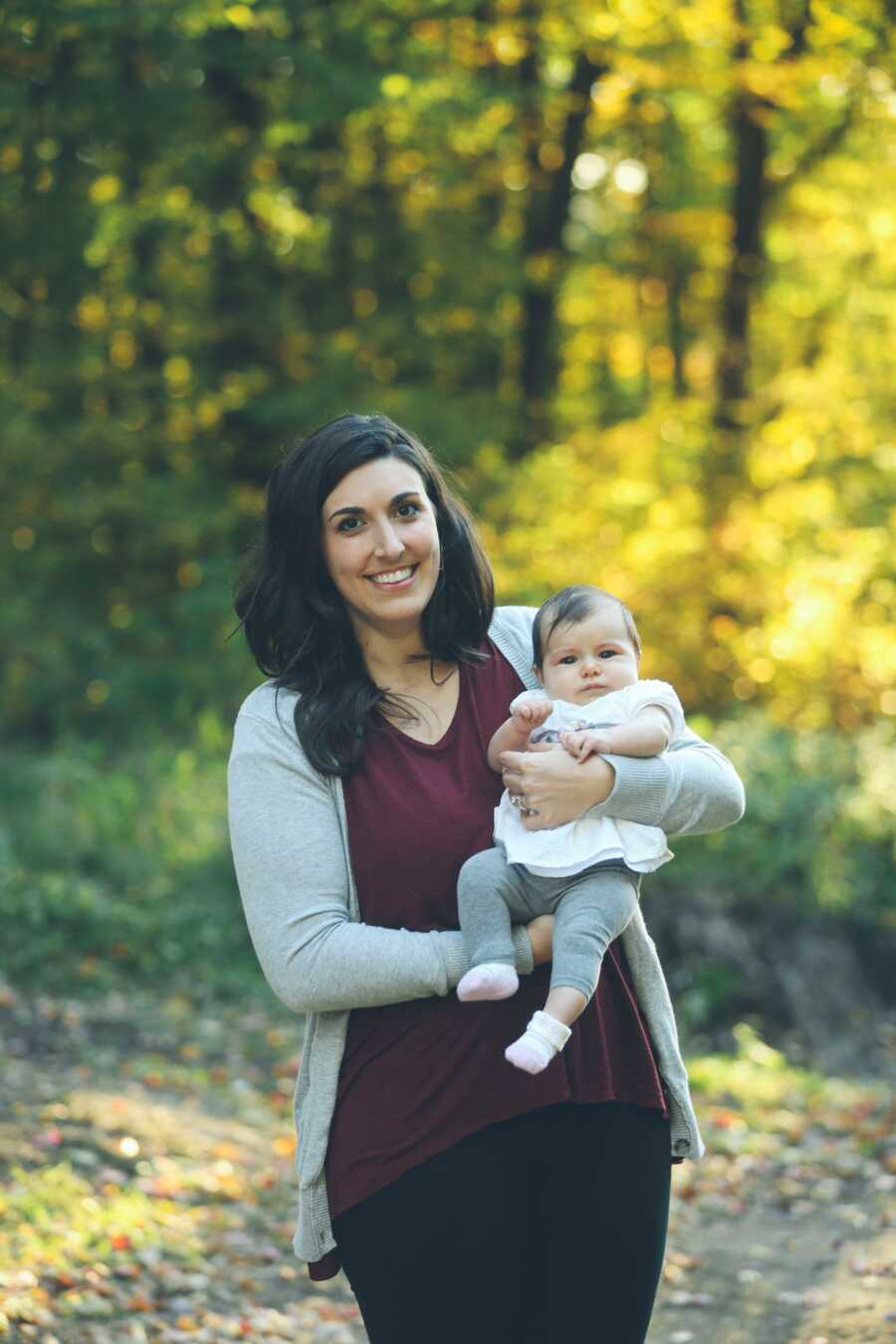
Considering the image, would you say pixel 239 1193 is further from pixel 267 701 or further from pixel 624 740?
pixel 624 740

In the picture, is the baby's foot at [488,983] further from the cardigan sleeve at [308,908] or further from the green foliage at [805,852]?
the green foliage at [805,852]

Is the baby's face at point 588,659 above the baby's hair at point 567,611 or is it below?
below

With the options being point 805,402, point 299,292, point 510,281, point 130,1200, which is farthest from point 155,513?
point 130,1200

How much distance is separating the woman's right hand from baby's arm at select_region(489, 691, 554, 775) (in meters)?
0.28

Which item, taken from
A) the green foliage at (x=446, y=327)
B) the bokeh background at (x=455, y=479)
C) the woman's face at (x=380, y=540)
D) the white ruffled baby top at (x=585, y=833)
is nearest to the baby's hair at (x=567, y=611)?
the white ruffled baby top at (x=585, y=833)

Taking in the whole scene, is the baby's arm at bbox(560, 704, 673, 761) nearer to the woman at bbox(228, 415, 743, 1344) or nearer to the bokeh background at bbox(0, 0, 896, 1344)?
the woman at bbox(228, 415, 743, 1344)

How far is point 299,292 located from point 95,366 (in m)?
2.13

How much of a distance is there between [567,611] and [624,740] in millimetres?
287

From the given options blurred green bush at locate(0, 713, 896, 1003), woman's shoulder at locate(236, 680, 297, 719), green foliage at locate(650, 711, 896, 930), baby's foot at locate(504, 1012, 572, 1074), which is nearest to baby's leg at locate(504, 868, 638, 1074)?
baby's foot at locate(504, 1012, 572, 1074)

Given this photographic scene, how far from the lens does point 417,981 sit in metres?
2.32

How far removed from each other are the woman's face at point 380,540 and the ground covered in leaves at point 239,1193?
2.80 meters

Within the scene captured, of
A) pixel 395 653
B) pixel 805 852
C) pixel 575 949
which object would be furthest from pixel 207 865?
pixel 575 949

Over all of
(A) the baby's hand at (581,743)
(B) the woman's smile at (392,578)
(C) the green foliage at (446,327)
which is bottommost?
(A) the baby's hand at (581,743)

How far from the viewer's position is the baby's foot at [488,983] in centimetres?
226
